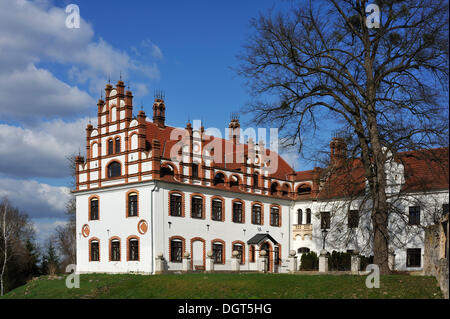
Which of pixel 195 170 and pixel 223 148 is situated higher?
pixel 223 148

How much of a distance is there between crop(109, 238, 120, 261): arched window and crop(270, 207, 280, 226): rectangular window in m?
12.0

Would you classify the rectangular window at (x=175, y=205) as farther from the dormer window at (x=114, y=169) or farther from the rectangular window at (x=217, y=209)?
the dormer window at (x=114, y=169)

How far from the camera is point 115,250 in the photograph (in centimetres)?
3491

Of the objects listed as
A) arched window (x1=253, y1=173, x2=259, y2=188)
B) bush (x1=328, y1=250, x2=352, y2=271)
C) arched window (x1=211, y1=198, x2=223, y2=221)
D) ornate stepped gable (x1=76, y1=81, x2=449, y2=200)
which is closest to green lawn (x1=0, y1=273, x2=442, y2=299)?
ornate stepped gable (x1=76, y1=81, x2=449, y2=200)

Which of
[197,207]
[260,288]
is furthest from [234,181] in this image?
[260,288]

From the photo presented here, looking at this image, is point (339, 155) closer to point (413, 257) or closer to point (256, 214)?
point (413, 257)

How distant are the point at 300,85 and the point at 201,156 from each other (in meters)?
12.9

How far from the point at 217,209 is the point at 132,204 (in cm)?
607

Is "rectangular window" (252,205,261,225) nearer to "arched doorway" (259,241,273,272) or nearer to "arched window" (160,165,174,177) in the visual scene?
"arched doorway" (259,241,273,272)

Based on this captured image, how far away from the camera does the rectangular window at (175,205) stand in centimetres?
3425

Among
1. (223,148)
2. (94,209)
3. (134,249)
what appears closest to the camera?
(134,249)

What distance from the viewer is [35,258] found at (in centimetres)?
5334

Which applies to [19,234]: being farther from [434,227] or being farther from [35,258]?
[434,227]
